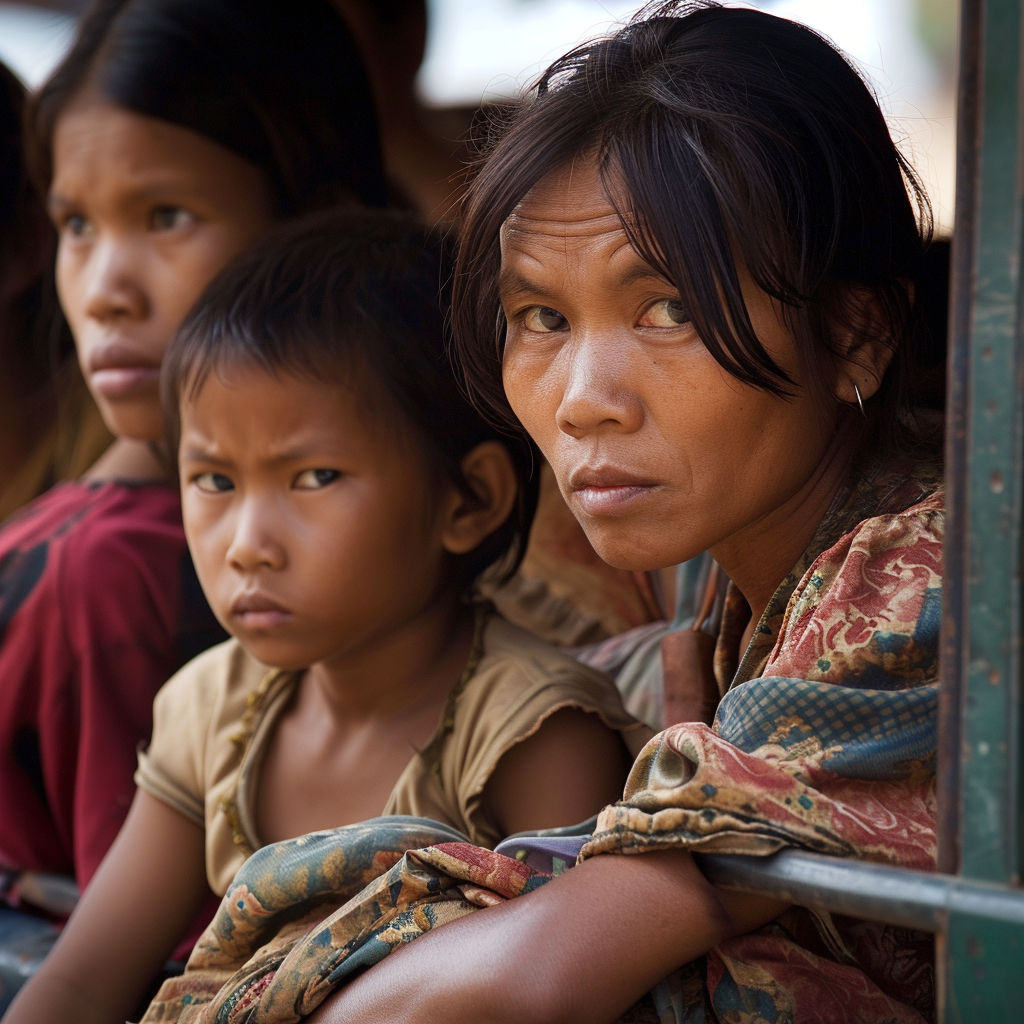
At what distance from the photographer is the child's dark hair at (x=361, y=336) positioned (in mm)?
1768

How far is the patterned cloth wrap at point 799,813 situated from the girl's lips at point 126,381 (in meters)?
1.21

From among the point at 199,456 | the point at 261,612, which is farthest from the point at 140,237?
→ the point at 261,612

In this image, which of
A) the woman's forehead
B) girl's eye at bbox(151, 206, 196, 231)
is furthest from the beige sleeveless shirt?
girl's eye at bbox(151, 206, 196, 231)

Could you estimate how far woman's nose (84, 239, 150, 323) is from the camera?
2.26m

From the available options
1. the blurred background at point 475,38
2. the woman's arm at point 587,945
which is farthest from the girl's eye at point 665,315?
the blurred background at point 475,38

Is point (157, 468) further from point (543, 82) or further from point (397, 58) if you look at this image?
point (397, 58)

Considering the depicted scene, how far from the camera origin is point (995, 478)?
850 millimetres

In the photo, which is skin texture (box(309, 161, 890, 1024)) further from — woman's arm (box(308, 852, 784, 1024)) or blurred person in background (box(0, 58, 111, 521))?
blurred person in background (box(0, 58, 111, 521))

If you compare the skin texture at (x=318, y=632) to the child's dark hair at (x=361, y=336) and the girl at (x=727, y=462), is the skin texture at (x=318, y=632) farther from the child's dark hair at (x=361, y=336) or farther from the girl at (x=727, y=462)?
the girl at (x=727, y=462)

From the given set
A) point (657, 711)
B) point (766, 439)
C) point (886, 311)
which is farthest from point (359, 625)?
point (886, 311)

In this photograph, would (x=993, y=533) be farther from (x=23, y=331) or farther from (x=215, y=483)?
(x=23, y=331)

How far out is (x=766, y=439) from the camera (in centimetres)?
132

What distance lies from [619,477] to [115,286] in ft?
4.39

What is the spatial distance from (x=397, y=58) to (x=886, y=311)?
2.59 metres
